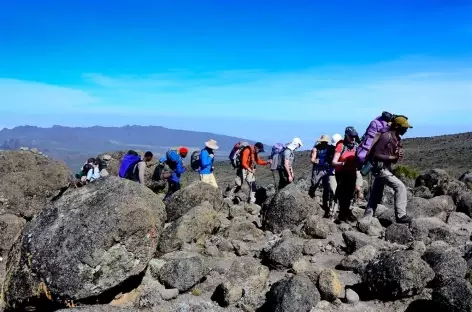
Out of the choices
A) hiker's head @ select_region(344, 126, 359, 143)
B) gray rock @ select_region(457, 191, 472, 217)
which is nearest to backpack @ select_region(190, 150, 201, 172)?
hiker's head @ select_region(344, 126, 359, 143)

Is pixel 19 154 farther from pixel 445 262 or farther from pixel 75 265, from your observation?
pixel 445 262

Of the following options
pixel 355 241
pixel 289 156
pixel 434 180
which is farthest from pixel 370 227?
pixel 434 180

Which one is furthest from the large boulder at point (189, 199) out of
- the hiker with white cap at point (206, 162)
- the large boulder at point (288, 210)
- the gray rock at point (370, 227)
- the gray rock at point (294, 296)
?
the gray rock at point (294, 296)

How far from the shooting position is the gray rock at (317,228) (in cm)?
1178

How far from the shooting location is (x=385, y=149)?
1165cm

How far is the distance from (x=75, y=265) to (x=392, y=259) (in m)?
5.72

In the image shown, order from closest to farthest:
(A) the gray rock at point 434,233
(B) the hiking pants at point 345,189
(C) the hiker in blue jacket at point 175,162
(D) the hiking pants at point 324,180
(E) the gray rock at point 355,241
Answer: (E) the gray rock at point 355,241, (A) the gray rock at point 434,233, (B) the hiking pants at point 345,189, (D) the hiking pants at point 324,180, (C) the hiker in blue jacket at point 175,162

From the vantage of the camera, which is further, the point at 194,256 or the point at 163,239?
the point at 163,239

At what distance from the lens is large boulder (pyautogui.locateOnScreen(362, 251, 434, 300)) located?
8.45 m

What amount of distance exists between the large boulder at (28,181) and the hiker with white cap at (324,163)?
9462 mm

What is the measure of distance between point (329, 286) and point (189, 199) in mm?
6012

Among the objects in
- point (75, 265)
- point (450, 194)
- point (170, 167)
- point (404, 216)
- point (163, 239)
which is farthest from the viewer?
point (450, 194)

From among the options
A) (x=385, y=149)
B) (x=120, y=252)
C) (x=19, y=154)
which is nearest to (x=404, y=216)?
(x=385, y=149)

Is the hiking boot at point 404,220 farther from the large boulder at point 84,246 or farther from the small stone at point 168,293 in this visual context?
the large boulder at point 84,246
